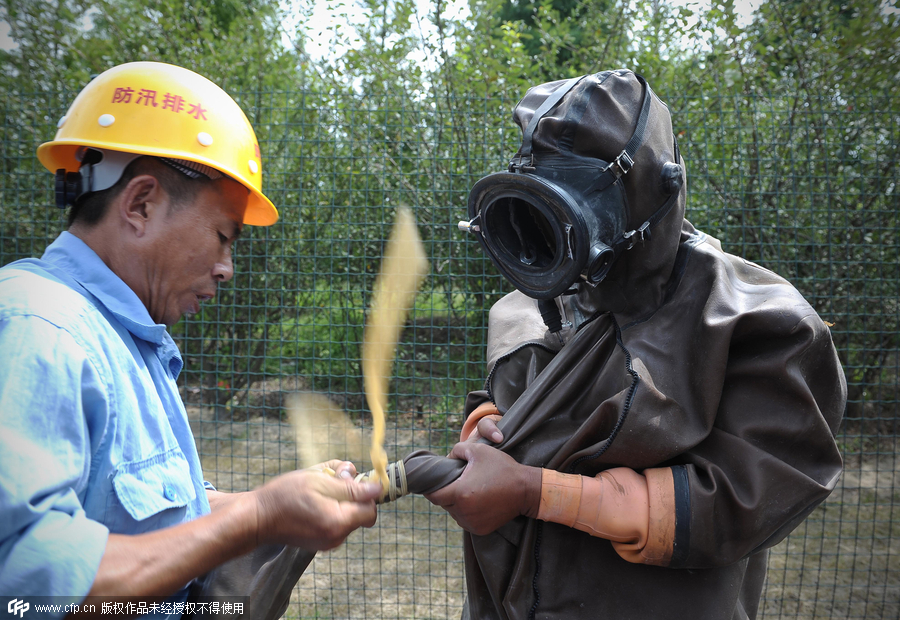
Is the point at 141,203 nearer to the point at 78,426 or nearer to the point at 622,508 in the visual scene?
the point at 78,426

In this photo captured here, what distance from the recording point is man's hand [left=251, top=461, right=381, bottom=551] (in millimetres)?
1414

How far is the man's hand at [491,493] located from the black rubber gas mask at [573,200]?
0.48 metres

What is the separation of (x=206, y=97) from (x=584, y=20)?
4712 millimetres

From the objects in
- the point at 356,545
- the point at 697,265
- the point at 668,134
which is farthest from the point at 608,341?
the point at 356,545

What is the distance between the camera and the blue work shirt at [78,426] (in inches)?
43.4

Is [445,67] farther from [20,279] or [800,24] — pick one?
[20,279]

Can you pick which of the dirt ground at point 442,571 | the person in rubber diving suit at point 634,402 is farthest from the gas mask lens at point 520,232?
the dirt ground at point 442,571

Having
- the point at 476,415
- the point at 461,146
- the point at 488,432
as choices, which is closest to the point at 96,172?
the point at 488,432

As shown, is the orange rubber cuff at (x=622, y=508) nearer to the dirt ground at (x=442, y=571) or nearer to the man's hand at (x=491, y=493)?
the man's hand at (x=491, y=493)

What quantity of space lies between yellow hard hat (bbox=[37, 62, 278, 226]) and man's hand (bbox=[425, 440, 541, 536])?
104cm

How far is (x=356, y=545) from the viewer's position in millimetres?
4730

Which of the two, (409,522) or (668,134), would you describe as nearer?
(668,134)

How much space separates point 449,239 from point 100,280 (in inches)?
123

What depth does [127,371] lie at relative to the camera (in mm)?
1448
